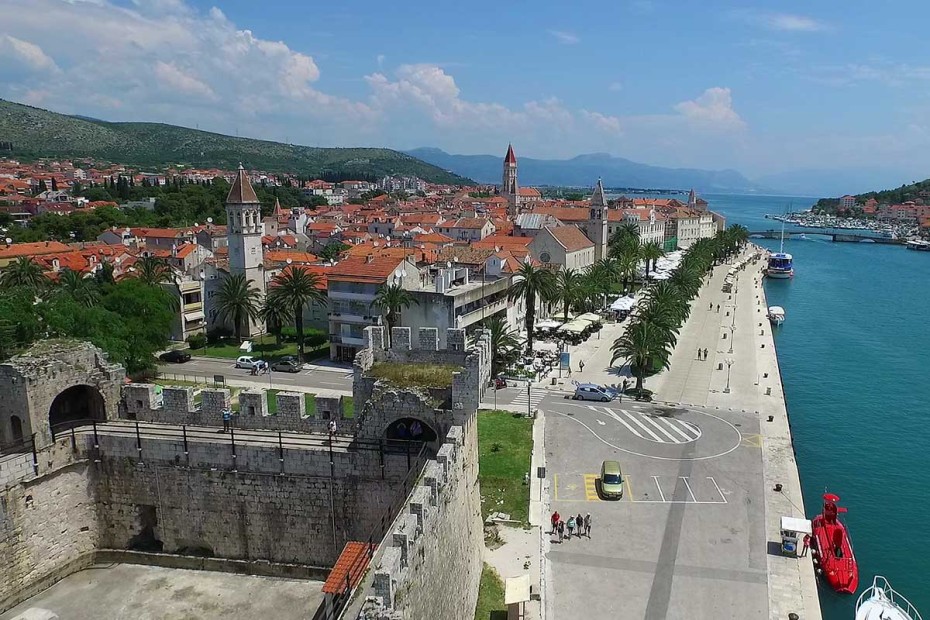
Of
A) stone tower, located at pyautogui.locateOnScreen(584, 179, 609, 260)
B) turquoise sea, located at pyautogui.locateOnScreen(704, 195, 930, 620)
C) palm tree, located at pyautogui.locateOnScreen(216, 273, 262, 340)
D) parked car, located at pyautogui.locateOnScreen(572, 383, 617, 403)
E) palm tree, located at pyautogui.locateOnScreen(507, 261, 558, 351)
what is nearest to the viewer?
turquoise sea, located at pyautogui.locateOnScreen(704, 195, 930, 620)

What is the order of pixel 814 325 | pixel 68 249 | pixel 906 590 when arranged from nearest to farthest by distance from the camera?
1. pixel 906 590
2. pixel 814 325
3. pixel 68 249

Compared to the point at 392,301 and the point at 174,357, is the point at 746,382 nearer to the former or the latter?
the point at 392,301

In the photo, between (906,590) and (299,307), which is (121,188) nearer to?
(299,307)

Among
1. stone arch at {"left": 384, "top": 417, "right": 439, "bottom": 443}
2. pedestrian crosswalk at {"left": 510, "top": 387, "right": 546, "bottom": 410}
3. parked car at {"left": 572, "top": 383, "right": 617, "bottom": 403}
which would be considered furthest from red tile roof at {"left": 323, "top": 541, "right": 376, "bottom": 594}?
parked car at {"left": 572, "top": 383, "right": 617, "bottom": 403}

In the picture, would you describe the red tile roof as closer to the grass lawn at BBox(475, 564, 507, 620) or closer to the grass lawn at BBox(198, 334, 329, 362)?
the grass lawn at BBox(475, 564, 507, 620)

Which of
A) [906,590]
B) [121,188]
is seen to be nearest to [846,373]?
[906,590]

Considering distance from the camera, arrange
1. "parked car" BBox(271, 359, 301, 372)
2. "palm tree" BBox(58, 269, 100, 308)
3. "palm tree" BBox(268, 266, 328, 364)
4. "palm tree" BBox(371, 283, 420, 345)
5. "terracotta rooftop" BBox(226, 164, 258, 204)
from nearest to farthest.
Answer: "palm tree" BBox(58, 269, 100, 308) → "palm tree" BBox(371, 283, 420, 345) → "parked car" BBox(271, 359, 301, 372) → "palm tree" BBox(268, 266, 328, 364) → "terracotta rooftop" BBox(226, 164, 258, 204)

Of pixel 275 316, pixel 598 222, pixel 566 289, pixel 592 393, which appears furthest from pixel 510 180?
pixel 592 393
